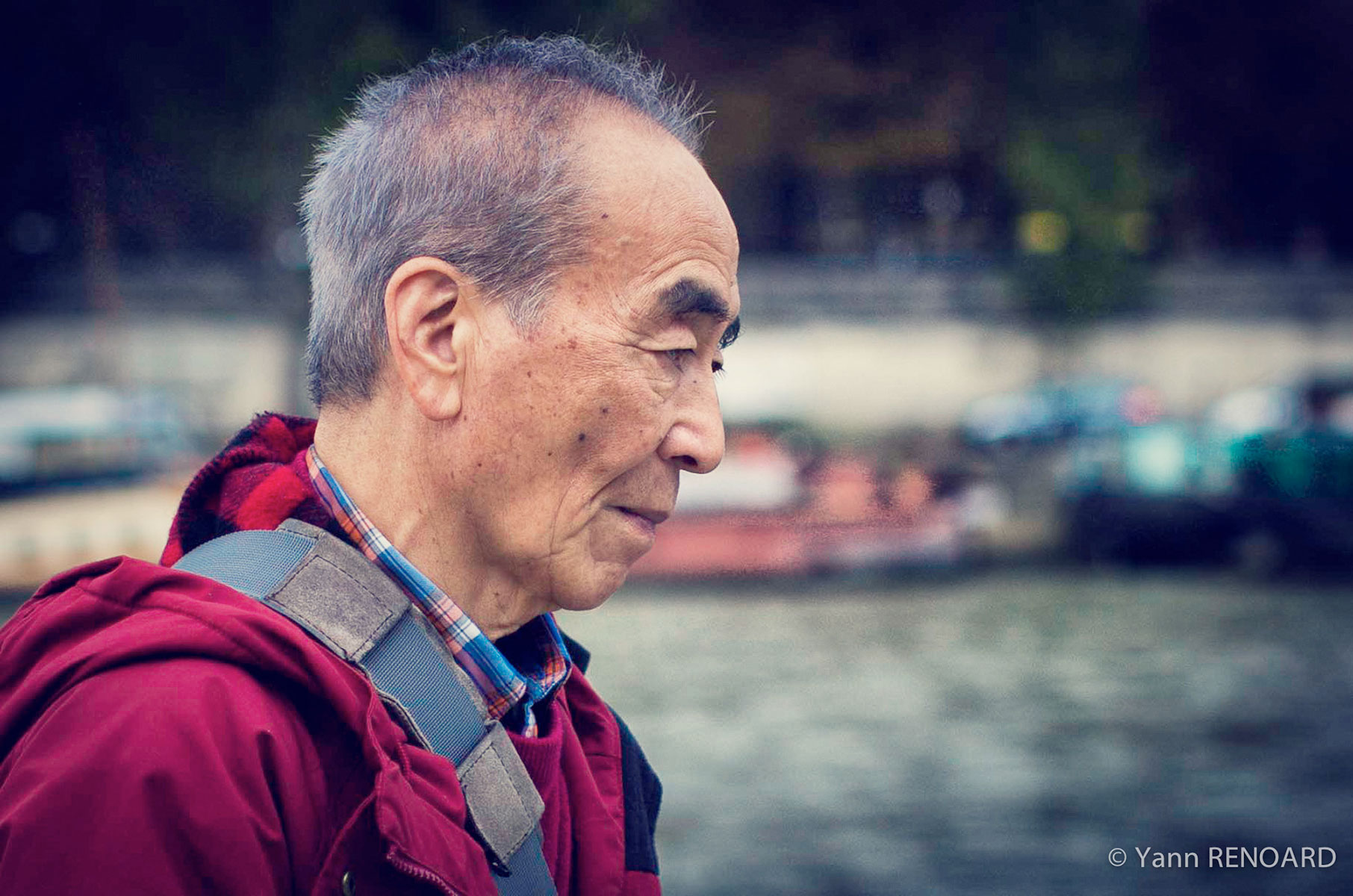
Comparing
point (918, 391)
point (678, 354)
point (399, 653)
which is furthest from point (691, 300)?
point (918, 391)

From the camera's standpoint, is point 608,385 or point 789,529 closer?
point 608,385

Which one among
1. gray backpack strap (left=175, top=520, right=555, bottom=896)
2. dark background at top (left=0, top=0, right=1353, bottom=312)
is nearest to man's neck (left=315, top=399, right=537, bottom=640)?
gray backpack strap (left=175, top=520, right=555, bottom=896)

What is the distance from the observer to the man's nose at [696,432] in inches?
60.1

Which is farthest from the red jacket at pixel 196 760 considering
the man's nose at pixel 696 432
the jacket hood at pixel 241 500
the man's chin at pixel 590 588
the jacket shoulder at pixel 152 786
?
the man's nose at pixel 696 432

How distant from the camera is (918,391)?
93.7ft

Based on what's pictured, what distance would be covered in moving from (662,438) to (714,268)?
0.59 ft

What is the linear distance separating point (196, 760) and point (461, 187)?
1.97ft

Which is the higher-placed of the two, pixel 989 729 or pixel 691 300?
pixel 989 729

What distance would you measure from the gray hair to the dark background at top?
79.5 feet

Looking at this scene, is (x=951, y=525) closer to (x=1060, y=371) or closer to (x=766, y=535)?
(x=766, y=535)

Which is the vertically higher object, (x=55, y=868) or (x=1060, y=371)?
(x=1060, y=371)

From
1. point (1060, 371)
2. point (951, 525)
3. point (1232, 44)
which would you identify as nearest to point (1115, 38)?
point (1232, 44)

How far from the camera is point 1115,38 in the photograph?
92.5ft

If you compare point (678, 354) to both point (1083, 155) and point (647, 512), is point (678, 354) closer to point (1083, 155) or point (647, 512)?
point (647, 512)
